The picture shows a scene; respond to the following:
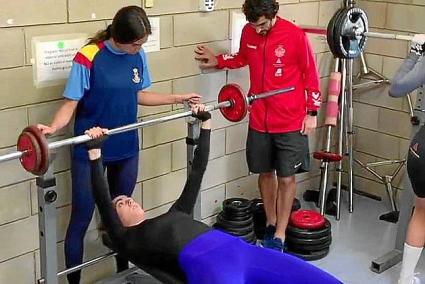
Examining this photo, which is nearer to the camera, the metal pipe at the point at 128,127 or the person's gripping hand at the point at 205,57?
the metal pipe at the point at 128,127

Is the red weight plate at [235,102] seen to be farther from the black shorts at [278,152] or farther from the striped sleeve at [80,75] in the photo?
the striped sleeve at [80,75]

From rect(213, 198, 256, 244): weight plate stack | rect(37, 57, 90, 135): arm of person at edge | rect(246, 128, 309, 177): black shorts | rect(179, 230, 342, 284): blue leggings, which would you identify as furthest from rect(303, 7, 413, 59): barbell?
rect(179, 230, 342, 284): blue leggings

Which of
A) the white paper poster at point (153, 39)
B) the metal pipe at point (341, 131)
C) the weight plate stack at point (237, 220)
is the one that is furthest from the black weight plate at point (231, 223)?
the white paper poster at point (153, 39)

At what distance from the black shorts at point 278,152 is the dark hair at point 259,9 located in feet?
2.29

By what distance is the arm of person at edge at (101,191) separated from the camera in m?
2.54

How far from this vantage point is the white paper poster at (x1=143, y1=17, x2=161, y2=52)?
3.44m

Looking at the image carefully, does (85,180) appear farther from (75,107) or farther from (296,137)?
(296,137)

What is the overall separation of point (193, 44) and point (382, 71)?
1640 millimetres

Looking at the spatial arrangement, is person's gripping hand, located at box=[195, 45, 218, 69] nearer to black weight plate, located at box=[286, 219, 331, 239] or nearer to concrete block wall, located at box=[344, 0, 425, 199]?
black weight plate, located at box=[286, 219, 331, 239]

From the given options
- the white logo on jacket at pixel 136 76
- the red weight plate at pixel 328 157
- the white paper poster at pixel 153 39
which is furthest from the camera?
the red weight plate at pixel 328 157

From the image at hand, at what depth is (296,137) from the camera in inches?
147

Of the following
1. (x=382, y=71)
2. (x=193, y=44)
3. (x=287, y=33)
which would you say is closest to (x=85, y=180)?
(x=193, y=44)

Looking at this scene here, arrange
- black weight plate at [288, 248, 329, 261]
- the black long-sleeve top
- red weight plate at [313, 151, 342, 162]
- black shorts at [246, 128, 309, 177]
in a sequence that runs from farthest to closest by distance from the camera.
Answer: red weight plate at [313, 151, 342, 162]
black weight plate at [288, 248, 329, 261]
black shorts at [246, 128, 309, 177]
the black long-sleeve top

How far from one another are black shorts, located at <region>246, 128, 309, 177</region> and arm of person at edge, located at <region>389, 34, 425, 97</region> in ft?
2.28
